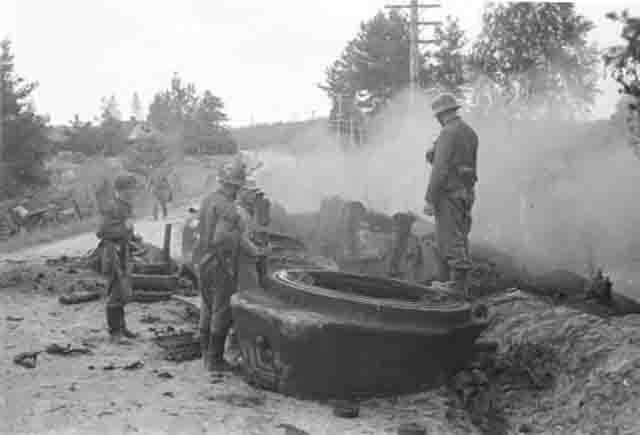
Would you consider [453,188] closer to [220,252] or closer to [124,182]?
[220,252]

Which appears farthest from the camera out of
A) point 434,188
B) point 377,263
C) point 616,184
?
point 616,184

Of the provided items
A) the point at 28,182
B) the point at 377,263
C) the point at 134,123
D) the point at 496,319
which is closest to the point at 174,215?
the point at 28,182

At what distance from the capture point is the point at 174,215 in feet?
85.8

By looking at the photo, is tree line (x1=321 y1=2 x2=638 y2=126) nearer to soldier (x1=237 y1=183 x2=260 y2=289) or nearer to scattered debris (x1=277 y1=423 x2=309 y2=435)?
soldier (x1=237 y1=183 x2=260 y2=289)

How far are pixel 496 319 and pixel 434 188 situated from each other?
6.20ft

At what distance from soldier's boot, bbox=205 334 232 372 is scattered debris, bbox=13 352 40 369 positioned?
5.55 ft

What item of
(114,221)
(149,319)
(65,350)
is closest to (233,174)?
(114,221)

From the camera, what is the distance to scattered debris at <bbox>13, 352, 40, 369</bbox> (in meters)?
6.14

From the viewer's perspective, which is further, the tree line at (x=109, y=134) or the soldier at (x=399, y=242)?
the tree line at (x=109, y=134)

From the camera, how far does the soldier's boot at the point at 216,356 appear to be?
627 cm

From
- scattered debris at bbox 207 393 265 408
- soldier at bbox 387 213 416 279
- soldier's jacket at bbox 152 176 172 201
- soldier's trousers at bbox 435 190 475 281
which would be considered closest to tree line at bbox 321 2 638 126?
soldier's jacket at bbox 152 176 172 201

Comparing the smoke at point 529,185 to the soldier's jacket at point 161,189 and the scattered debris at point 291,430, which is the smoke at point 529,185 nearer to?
the soldier's jacket at point 161,189

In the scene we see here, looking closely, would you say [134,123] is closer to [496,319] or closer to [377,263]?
[377,263]

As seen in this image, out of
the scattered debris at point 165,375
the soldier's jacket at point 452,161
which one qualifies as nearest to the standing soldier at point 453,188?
the soldier's jacket at point 452,161
